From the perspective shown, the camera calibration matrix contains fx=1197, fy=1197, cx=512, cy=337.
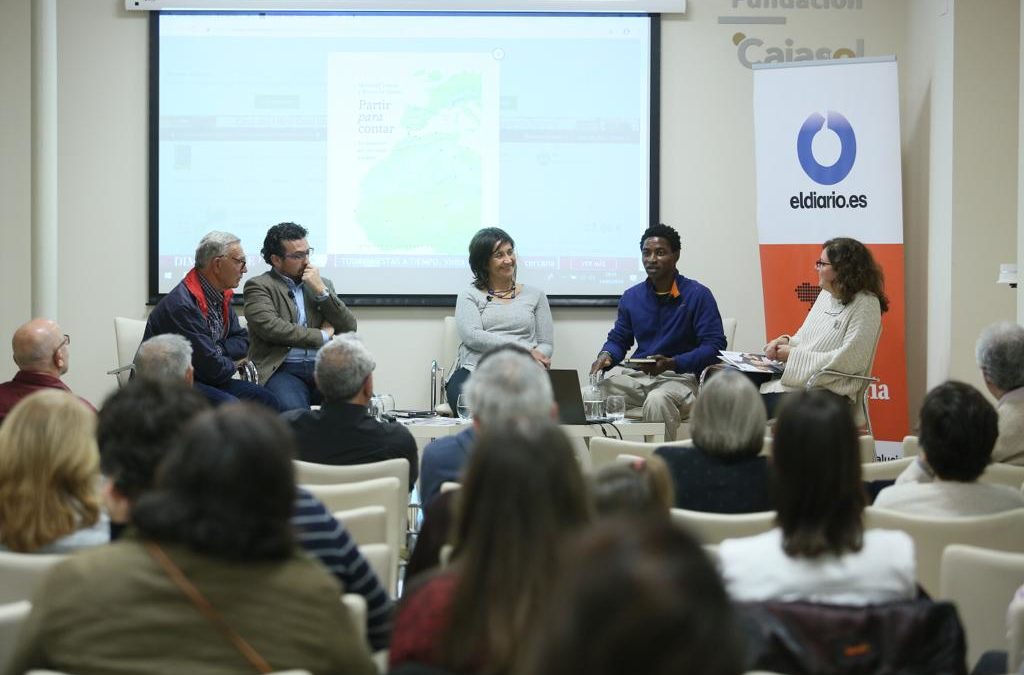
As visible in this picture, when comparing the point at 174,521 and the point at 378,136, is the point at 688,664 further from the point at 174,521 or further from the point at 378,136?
the point at 378,136

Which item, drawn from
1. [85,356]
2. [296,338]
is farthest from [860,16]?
[85,356]

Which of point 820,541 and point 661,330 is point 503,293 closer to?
point 661,330

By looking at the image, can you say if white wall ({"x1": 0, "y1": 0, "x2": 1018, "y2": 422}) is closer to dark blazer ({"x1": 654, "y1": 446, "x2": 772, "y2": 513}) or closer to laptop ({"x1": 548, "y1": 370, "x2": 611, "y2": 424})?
laptop ({"x1": 548, "y1": 370, "x2": 611, "y2": 424})

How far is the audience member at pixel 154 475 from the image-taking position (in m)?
2.16

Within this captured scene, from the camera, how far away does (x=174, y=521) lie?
1612 mm

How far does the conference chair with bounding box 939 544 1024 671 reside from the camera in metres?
2.33

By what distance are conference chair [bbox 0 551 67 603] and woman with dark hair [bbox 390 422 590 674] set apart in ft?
2.96

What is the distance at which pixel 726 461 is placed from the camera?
3.22 meters

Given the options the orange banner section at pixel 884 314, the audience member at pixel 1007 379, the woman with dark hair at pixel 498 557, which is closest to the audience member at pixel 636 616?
the woman with dark hair at pixel 498 557

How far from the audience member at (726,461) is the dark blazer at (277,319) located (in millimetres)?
3396

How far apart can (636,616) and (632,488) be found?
45.4 inches

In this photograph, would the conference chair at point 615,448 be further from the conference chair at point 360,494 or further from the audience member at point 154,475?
the audience member at point 154,475

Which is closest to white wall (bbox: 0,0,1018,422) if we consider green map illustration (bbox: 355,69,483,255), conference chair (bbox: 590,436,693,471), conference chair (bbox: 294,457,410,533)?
green map illustration (bbox: 355,69,483,255)

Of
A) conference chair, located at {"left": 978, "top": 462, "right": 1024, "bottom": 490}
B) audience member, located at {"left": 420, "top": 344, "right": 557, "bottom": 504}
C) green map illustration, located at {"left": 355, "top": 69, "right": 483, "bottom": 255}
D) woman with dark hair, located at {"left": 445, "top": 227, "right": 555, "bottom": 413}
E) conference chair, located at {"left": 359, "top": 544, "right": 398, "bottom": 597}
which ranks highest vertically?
green map illustration, located at {"left": 355, "top": 69, "right": 483, "bottom": 255}
